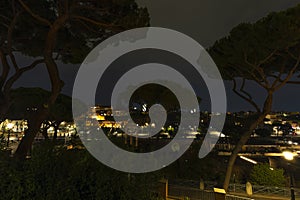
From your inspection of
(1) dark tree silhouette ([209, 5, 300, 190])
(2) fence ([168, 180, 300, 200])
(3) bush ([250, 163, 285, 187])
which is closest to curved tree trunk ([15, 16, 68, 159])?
(2) fence ([168, 180, 300, 200])

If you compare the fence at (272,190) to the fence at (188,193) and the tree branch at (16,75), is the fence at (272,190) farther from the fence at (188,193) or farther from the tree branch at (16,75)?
the tree branch at (16,75)

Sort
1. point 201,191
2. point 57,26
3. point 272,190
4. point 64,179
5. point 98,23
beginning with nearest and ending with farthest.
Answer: point 64,179, point 57,26, point 98,23, point 201,191, point 272,190

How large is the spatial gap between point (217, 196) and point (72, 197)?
4.79 meters

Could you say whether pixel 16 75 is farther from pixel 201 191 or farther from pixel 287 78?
pixel 287 78

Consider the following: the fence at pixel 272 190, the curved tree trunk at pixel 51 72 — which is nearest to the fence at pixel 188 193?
the fence at pixel 272 190

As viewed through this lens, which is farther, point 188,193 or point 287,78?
point 287,78

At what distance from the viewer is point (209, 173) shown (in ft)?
40.1

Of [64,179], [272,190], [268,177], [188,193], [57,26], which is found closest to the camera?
[64,179]

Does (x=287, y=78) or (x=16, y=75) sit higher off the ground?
(x=287, y=78)

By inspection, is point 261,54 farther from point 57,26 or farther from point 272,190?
point 57,26

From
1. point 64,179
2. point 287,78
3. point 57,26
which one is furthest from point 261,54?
point 64,179

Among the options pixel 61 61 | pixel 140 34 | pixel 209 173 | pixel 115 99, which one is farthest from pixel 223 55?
pixel 115 99

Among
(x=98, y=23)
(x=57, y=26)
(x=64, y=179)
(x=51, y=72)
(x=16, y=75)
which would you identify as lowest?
(x=64, y=179)

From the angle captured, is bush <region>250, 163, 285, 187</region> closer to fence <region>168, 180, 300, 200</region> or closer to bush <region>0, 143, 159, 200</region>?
fence <region>168, 180, 300, 200</region>
